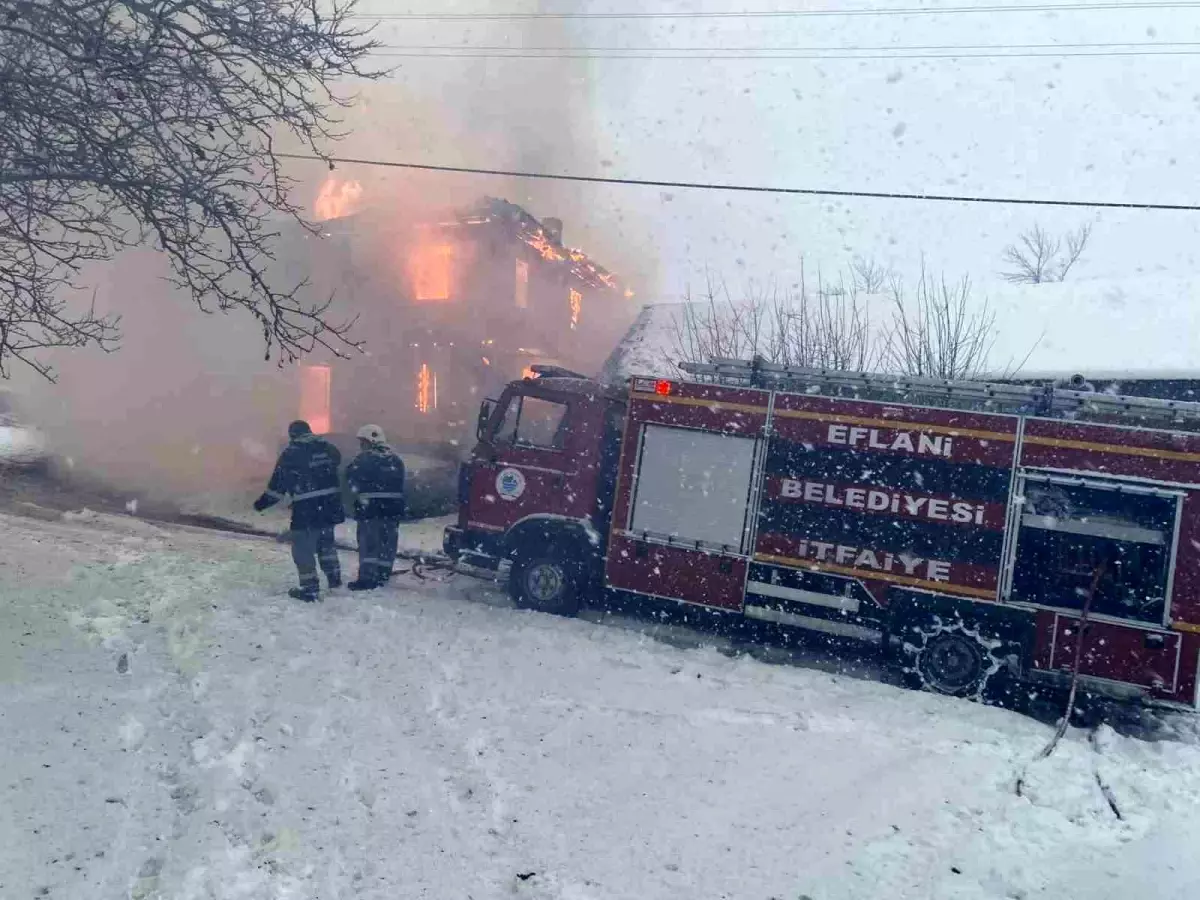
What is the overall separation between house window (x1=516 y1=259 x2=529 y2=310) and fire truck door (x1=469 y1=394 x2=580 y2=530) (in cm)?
2016

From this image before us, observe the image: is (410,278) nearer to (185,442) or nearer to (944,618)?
(185,442)

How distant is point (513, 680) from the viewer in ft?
19.2

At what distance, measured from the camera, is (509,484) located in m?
8.74

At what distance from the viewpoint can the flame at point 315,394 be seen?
90.3 ft

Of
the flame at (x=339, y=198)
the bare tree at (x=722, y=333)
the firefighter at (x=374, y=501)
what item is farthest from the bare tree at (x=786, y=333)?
the flame at (x=339, y=198)

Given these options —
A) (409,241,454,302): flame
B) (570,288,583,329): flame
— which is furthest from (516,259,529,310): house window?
(570,288,583,329): flame

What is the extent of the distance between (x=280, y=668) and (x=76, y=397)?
95.1 ft

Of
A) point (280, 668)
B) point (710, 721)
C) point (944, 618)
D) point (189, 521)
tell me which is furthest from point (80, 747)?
point (189, 521)

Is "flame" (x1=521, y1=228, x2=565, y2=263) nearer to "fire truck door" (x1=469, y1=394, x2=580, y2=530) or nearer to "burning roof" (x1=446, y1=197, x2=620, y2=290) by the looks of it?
"burning roof" (x1=446, y1=197, x2=620, y2=290)

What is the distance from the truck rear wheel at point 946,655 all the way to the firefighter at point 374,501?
16.4 ft

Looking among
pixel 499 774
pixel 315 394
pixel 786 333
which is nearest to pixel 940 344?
pixel 786 333

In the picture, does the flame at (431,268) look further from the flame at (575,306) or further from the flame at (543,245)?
the flame at (575,306)

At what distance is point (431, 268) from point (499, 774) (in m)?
24.1

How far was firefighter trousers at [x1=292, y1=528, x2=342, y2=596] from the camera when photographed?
7605 millimetres
